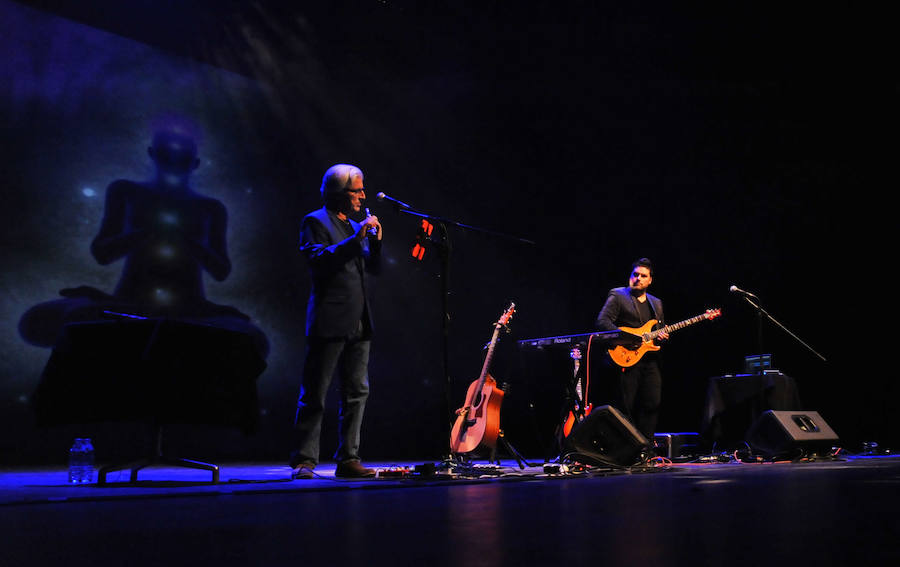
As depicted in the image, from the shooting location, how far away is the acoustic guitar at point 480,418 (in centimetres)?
563

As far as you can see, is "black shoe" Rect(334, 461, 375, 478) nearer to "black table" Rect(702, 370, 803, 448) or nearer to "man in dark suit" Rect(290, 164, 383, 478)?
"man in dark suit" Rect(290, 164, 383, 478)

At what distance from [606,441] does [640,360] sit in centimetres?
176

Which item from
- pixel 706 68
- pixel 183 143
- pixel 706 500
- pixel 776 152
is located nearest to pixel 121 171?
pixel 183 143

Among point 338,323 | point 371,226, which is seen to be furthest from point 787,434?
point 371,226

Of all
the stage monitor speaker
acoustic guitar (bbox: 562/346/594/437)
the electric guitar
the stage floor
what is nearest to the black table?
the electric guitar

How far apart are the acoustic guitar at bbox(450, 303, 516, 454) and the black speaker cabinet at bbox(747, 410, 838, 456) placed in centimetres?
210

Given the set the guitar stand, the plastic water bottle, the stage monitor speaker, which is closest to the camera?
the plastic water bottle

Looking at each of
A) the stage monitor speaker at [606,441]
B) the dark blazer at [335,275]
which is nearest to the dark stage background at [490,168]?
the stage monitor speaker at [606,441]

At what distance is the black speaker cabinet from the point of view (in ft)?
19.6

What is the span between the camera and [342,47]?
6652 millimetres

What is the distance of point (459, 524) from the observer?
1.80 meters

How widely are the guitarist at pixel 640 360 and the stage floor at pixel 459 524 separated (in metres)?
3.02

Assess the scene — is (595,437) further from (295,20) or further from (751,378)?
(295,20)

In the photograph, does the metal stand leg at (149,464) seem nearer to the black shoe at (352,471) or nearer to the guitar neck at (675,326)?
the black shoe at (352,471)
